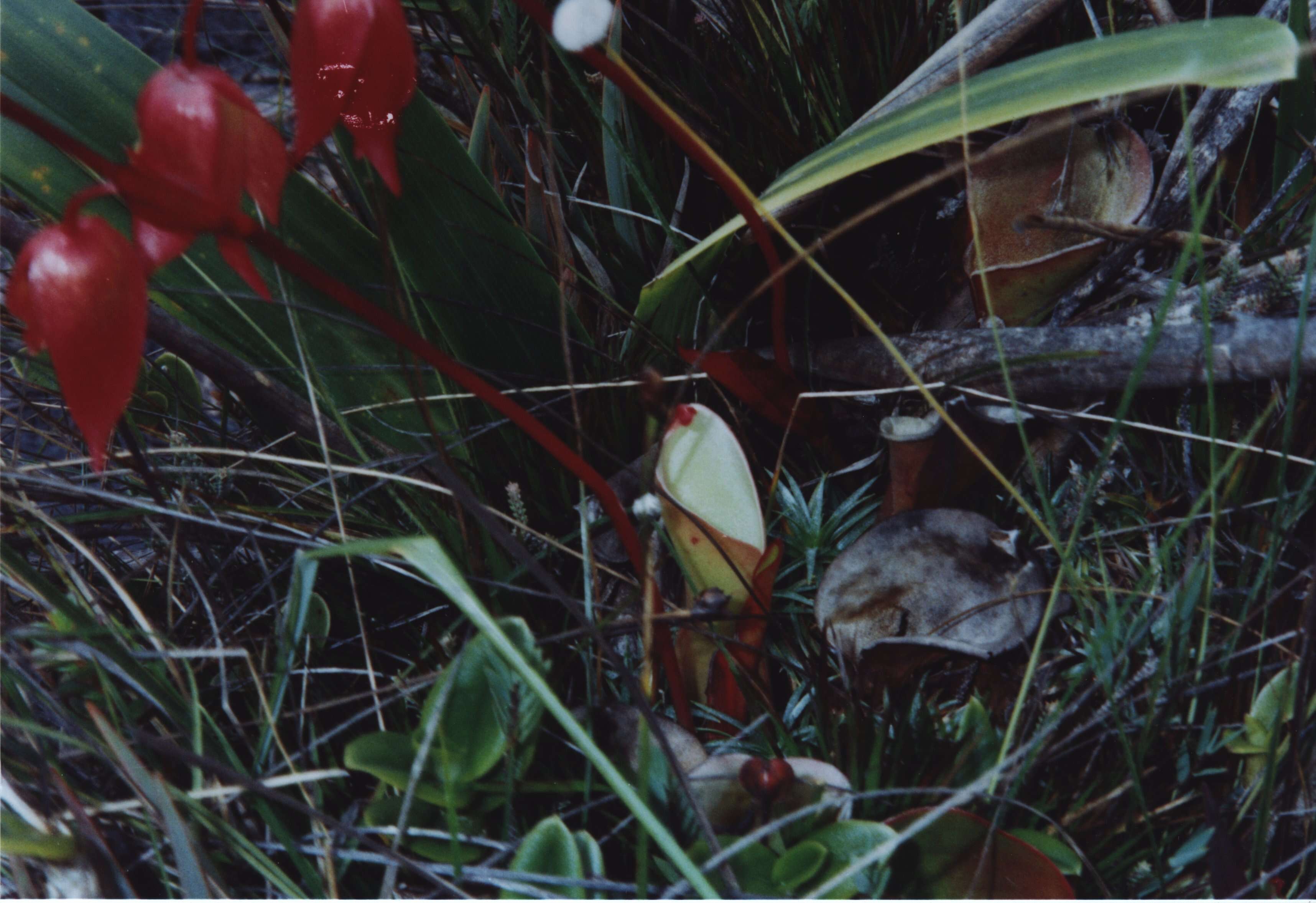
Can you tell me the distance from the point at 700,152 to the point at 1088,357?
0.95 ft

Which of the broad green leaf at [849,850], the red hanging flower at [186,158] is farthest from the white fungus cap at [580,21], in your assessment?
the broad green leaf at [849,850]

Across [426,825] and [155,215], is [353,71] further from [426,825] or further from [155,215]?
[426,825]

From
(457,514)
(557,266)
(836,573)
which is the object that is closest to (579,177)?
(557,266)

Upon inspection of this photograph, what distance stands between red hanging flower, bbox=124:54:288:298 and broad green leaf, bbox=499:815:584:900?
0.97ft

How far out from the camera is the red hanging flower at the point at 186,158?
1.06ft

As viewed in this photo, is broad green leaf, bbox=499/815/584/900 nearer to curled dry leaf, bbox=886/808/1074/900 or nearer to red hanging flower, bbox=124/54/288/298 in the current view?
curled dry leaf, bbox=886/808/1074/900

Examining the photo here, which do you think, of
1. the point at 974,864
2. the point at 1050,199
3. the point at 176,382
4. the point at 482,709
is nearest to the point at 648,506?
the point at 482,709

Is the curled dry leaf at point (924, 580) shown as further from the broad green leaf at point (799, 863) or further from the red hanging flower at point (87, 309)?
the red hanging flower at point (87, 309)

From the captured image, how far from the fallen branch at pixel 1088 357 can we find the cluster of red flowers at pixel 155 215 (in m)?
0.43

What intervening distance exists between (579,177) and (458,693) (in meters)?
0.54

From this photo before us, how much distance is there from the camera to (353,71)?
1.29ft

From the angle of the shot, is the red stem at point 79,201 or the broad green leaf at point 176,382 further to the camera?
the broad green leaf at point 176,382

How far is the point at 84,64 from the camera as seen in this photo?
0.59 m

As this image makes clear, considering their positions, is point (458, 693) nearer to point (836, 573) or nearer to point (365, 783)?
point (365, 783)
